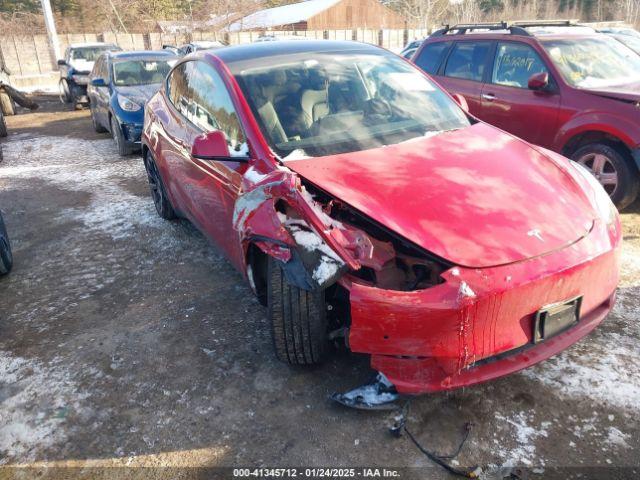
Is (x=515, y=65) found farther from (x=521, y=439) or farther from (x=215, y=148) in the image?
(x=521, y=439)

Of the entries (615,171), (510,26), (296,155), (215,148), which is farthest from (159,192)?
(615,171)

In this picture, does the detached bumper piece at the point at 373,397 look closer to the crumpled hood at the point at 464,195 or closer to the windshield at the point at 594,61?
the crumpled hood at the point at 464,195

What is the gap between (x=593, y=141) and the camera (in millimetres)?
4906

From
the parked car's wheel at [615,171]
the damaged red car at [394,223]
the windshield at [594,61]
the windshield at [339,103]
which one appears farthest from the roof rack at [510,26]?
the damaged red car at [394,223]

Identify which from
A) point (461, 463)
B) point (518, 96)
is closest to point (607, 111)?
point (518, 96)

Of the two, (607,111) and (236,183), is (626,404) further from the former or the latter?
(607,111)

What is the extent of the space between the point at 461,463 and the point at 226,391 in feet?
4.14

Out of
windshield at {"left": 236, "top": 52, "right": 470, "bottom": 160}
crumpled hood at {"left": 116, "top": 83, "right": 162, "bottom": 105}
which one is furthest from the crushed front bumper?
crumpled hood at {"left": 116, "top": 83, "right": 162, "bottom": 105}

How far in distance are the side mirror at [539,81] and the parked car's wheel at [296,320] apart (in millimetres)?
3940

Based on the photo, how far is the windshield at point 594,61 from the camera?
5.13m

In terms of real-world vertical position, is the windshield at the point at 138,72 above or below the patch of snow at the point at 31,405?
above

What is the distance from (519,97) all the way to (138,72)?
22.4 ft

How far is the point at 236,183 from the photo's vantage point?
2.98 m

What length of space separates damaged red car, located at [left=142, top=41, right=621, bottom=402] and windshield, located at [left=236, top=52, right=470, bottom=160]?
1cm
